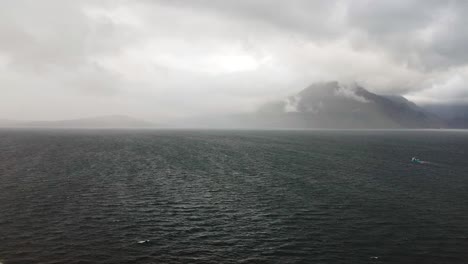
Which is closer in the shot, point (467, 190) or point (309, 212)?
point (309, 212)

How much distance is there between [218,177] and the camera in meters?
115

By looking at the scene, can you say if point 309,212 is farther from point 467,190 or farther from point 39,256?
point 467,190

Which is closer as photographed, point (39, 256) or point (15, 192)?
point (39, 256)

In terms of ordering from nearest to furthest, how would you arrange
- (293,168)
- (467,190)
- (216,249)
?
(216,249)
(467,190)
(293,168)

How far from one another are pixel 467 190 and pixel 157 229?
94.0 meters

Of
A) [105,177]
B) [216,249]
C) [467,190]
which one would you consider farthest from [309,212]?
[105,177]

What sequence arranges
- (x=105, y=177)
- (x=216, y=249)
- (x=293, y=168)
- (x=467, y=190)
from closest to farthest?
(x=216, y=249), (x=467, y=190), (x=105, y=177), (x=293, y=168)

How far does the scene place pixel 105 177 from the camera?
4272 inches

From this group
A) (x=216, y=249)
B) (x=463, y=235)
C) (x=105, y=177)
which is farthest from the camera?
(x=105, y=177)

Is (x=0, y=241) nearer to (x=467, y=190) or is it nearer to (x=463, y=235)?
(x=463, y=235)

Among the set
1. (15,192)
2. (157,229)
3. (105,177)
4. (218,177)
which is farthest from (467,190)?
(15,192)

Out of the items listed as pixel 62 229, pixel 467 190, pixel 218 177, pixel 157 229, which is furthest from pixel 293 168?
pixel 62 229

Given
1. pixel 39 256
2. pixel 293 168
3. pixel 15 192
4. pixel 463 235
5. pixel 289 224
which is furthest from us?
pixel 293 168

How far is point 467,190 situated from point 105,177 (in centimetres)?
11910
